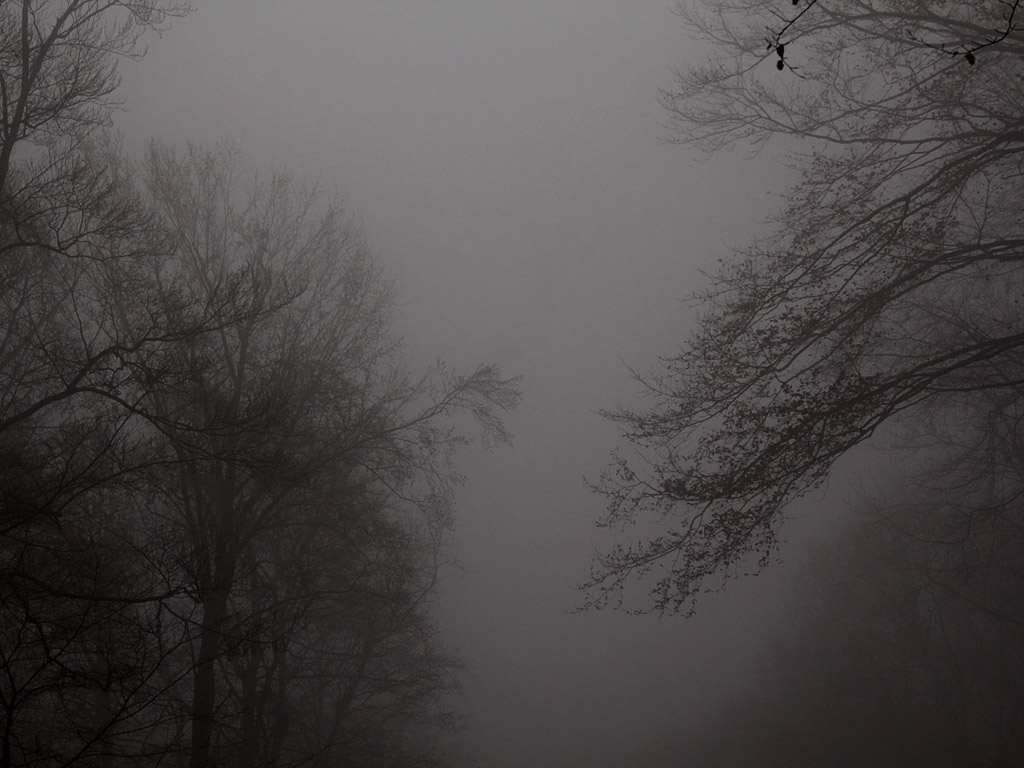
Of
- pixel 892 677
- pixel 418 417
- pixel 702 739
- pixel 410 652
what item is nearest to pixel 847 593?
pixel 892 677

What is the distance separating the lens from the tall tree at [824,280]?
514 centimetres

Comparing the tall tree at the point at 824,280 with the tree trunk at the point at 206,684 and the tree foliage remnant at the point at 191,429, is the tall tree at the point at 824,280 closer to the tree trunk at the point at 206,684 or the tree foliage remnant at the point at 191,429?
the tree foliage remnant at the point at 191,429

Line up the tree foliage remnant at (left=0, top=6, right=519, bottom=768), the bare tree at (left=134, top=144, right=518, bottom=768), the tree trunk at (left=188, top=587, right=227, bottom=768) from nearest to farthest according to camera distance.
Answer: the tree foliage remnant at (left=0, top=6, right=519, bottom=768), the tree trunk at (left=188, top=587, right=227, bottom=768), the bare tree at (left=134, top=144, right=518, bottom=768)

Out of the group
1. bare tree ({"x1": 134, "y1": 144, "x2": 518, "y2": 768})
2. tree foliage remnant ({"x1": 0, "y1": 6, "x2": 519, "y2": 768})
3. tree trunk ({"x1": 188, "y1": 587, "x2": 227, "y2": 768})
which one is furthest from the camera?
bare tree ({"x1": 134, "y1": 144, "x2": 518, "y2": 768})

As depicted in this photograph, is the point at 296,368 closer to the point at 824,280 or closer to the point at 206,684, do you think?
the point at 206,684

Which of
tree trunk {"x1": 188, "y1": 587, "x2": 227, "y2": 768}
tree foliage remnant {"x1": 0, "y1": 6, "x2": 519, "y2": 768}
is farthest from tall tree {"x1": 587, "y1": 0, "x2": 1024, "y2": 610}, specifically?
tree trunk {"x1": 188, "y1": 587, "x2": 227, "y2": 768}

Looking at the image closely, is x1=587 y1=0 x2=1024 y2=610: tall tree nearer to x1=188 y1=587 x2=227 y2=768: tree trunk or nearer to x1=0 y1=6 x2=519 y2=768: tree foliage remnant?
x1=0 y1=6 x2=519 y2=768: tree foliage remnant

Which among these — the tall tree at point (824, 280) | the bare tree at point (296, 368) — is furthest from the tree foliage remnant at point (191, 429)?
the tall tree at point (824, 280)

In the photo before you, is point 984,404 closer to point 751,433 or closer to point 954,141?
point 954,141

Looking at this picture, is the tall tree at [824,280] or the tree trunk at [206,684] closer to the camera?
the tall tree at [824,280]

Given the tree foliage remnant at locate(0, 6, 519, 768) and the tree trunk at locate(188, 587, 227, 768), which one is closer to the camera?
the tree foliage remnant at locate(0, 6, 519, 768)

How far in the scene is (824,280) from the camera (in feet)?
18.6

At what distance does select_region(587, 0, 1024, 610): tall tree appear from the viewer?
16.9ft

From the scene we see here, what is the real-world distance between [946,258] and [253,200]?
939 cm
